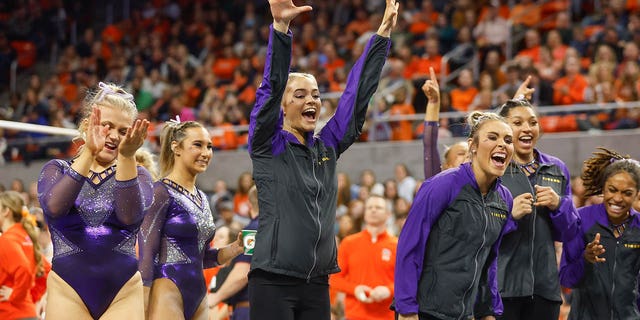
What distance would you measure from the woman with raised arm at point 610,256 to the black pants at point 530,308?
0.42 m

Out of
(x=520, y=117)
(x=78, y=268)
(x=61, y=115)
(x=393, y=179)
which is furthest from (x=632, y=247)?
(x=61, y=115)

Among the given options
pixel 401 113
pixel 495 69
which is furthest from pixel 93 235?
pixel 495 69

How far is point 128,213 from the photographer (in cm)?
452

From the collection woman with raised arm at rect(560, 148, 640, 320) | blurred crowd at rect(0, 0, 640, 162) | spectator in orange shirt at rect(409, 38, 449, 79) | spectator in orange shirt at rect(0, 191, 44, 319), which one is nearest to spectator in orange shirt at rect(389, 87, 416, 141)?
blurred crowd at rect(0, 0, 640, 162)

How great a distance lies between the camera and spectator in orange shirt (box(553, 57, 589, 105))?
41.1 feet

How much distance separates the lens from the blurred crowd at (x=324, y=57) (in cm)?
1265

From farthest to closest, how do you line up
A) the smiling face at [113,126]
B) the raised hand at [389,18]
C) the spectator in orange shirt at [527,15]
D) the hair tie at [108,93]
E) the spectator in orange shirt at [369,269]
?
the spectator in orange shirt at [527,15] < the spectator in orange shirt at [369,269] < the raised hand at [389,18] < the hair tie at [108,93] < the smiling face at [113,126]

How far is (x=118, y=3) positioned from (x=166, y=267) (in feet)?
55.7

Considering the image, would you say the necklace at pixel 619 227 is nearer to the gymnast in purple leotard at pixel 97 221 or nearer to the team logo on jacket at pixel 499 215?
the team logo on jacket at pixel 499 215

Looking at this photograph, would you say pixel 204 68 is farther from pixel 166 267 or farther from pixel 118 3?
pixel 166 267

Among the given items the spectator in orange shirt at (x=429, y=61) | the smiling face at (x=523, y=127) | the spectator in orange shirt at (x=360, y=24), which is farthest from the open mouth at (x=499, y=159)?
the spectator in orange shirt at (x=360, y=24)

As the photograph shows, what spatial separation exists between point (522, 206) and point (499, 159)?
471 millimetres

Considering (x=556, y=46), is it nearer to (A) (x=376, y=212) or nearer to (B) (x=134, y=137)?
(A) (x=376, y=212)

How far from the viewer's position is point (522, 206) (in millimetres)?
5391
